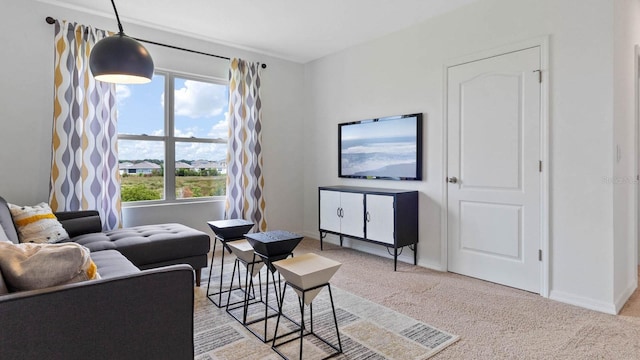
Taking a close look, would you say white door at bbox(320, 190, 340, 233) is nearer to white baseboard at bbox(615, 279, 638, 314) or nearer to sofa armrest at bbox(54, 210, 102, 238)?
sofa armrest at bbox(54, 210, 102, 238)

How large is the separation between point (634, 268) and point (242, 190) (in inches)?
161

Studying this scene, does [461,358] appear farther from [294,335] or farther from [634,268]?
[634,268]

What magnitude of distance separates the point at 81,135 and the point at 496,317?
13.0ft

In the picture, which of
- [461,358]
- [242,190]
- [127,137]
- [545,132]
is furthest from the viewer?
[242,190]

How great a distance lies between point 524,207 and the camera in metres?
2.96

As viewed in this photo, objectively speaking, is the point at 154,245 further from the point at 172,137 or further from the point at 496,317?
the point at 496,317

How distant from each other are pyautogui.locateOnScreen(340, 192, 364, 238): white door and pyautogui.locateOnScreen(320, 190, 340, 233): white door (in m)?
0.09

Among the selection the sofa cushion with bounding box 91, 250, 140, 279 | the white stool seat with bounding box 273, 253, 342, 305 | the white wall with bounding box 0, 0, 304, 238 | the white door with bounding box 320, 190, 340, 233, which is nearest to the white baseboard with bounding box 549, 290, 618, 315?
the white stool seat with bounding box 273, 253, 342, 305

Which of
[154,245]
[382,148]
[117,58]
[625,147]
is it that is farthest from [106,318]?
[625,147]

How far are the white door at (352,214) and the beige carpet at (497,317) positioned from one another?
557 mm

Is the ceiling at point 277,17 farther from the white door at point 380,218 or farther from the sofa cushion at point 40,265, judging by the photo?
the sofa cushion at point 40,265

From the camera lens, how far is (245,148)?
14.9ft

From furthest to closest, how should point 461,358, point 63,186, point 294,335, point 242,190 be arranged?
1. point 242,190
2. point 63,186
3. point 294,335
4. point 461,358

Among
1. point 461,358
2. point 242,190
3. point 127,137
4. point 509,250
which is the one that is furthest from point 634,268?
point 127,137
